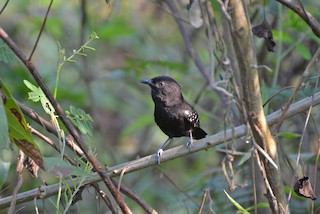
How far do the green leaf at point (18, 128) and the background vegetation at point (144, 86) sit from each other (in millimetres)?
1309

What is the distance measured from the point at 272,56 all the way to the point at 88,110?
2.09 m

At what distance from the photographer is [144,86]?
23.6 ft

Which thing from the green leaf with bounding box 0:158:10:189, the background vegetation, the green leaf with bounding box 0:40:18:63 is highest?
the green leaf with bounding box 0:40:18:63

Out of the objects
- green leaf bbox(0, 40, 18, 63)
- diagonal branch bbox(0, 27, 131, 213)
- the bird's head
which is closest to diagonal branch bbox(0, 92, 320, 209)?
diagonal branch bbox(0, 27, 131, 213)

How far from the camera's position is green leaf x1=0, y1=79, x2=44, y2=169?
2299 mm

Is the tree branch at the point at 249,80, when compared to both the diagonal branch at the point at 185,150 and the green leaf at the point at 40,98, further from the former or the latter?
the green leaf at the point at 40,98

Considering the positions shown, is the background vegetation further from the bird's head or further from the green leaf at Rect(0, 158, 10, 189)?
the green leaf at Rect(0, 158, 10, 189)

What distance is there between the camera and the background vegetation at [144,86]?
418cm

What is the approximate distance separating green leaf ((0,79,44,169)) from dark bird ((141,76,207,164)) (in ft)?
5.63

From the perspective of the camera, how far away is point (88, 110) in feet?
21.0

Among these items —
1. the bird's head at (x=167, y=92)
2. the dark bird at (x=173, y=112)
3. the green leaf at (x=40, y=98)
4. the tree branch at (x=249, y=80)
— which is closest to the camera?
the tree branch at (x=249, y=80)

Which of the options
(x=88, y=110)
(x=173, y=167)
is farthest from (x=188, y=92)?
(x=173, y=167)

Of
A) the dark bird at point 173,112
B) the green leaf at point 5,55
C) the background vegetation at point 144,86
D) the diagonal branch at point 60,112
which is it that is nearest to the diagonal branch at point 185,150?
the diagonal branch at point 60,112

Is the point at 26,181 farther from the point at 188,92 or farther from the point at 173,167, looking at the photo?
the point at 173,167
